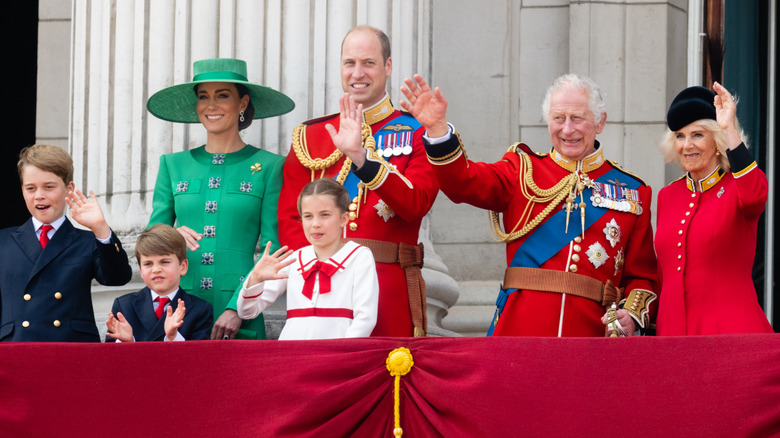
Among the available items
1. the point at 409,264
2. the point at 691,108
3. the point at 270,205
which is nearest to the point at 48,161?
the point at 270,205

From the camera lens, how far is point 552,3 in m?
7.59

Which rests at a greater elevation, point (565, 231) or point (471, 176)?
point (471, 176)

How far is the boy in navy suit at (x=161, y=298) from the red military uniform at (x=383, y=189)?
40 centimetres

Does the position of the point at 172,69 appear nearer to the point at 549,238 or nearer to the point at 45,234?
the point at 45,234

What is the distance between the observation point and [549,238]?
4836 millimetres

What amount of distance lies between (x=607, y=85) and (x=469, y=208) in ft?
3.31

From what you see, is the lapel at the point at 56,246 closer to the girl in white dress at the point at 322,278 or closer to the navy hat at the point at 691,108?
the girl in white dress at the point at 322,278

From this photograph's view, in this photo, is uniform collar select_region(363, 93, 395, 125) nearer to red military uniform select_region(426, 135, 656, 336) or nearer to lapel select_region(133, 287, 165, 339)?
red military uniform select_region(426, 135, 656, 336)

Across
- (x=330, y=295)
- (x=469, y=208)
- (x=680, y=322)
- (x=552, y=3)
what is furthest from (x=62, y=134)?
(x=680, y=322)

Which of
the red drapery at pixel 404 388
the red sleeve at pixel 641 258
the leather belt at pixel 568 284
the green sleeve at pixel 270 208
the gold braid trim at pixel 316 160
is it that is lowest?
the red drapery at pixel 404 388

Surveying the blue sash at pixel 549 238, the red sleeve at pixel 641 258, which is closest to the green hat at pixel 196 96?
the blue sash at pixel 549 238

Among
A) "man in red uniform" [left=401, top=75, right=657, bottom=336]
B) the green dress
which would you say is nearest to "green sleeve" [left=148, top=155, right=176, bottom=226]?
the green dress

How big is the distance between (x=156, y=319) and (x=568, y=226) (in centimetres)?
150

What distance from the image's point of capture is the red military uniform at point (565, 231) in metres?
4.73
